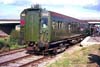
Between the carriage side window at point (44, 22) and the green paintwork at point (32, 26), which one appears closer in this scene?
the carriage side window at point (44, 22)

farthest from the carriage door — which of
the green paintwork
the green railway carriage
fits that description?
the green paintwork

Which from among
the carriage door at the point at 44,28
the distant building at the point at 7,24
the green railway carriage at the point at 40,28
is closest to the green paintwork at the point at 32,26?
the green railway carriage at the point at 40,28

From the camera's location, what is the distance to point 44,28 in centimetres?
1920

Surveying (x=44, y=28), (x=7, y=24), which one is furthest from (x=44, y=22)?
(x=7, y=24)

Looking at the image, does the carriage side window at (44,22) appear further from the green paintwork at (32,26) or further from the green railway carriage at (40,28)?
the green paintwork at (32,26)

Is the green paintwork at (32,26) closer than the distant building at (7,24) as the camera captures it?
Yes

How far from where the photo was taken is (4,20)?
234 ft

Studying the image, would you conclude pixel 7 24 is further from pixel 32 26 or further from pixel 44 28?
pixel 44 28

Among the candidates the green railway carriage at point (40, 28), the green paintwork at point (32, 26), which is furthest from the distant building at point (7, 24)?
the green paintwork at point (32, 26)

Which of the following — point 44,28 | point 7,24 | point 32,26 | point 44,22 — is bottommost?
point 7,24

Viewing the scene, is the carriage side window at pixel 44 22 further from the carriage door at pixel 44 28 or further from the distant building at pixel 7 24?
the distant building at pixel 7 24

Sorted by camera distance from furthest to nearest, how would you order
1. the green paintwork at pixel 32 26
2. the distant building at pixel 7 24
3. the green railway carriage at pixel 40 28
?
the distant building at pixel 7 24 < the green paintwork at pixel 32 26 < the green railway carriage at pixel 40 28

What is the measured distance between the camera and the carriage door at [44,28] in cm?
1905

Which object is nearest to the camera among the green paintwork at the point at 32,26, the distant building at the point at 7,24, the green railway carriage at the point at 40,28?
the green railway carriage at the point at 40,28
